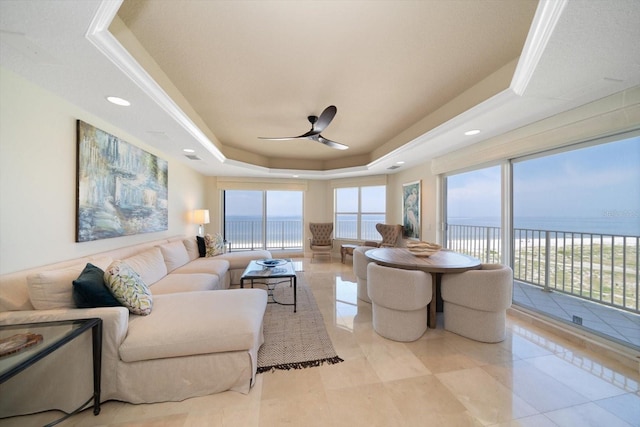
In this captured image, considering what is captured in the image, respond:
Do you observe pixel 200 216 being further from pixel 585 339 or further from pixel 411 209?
pixel 585 339

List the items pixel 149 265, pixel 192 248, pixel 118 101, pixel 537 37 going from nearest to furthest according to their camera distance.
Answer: pixel 537 37, pixel 118 101, pixel 149 265, pixel 192 248

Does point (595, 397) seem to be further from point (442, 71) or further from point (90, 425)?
point (90, 425)

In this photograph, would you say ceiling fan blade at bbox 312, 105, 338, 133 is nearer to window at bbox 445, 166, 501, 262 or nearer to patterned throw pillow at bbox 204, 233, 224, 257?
window at bbox 445, 166, 501, 262

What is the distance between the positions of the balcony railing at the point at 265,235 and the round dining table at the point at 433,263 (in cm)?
393

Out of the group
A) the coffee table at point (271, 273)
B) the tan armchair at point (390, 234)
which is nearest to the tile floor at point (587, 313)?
the tan armchair at point (390, 234)

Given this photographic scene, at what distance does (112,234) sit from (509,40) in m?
4.06

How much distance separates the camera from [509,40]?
5.59ft

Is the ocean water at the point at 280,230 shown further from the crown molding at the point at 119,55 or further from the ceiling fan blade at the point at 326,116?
the crown molding at the point at 119,55

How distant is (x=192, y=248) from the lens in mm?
3896

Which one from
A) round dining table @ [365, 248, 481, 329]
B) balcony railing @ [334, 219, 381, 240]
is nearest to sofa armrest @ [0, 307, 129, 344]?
round dining table @ [365, 248, 481, 329]

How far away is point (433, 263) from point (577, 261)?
2231 mm

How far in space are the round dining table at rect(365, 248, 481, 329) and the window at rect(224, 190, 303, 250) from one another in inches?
157

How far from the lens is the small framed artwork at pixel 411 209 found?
454cm

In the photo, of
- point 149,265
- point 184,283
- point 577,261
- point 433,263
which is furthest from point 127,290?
point 577,261
